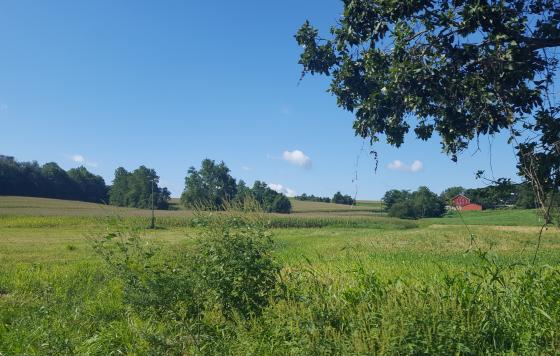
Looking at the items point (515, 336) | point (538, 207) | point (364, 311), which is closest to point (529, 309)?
point (515, 336)

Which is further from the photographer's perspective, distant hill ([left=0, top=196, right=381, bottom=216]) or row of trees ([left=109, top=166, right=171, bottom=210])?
row of trees ([left=109, top=166, right=171, bottom=210])

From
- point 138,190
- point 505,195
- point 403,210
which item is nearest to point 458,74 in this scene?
point 505,195

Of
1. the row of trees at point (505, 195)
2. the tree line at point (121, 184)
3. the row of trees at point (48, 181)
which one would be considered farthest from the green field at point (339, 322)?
the row of trees at point (48, 181)

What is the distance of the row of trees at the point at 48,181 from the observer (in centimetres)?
8456

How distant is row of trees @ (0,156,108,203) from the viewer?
8456 centimetres

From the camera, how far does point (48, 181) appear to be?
93562 millimetres

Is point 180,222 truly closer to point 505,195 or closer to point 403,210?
point 505,195

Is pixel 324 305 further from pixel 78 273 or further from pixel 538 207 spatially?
pixel 78 273

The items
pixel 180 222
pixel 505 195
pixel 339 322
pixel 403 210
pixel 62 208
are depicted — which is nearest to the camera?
pixel 339 322

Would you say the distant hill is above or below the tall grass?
above

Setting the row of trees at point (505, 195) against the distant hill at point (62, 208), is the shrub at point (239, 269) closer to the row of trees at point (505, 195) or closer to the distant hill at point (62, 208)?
the row of trees at point (505, 195)

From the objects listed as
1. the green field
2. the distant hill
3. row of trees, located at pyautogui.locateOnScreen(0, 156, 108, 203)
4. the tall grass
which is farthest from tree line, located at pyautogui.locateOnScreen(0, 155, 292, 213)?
the green field

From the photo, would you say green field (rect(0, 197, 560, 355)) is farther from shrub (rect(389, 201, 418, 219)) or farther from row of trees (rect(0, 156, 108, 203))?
row of trees (rect(0, 156, 108, 203))

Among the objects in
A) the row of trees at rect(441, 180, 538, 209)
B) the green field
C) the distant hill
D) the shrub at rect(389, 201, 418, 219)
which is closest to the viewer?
the green field
